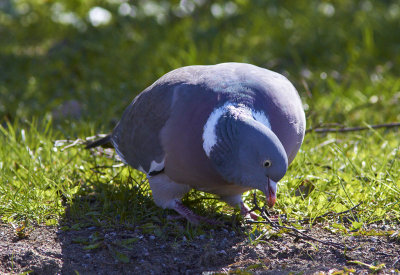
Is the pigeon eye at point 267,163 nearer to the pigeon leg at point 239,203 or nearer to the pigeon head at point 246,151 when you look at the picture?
the pigeon head at point 246,151

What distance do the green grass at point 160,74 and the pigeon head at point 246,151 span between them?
0.58 metres

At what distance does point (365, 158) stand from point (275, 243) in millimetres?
1217

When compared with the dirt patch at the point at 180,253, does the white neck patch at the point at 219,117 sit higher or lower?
higher

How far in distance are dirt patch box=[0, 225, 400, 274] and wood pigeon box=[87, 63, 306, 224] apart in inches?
10.8

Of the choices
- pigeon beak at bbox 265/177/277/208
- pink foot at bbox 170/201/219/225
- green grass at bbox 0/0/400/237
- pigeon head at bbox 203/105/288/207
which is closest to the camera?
pigeon head at bbox 203/105/288/207

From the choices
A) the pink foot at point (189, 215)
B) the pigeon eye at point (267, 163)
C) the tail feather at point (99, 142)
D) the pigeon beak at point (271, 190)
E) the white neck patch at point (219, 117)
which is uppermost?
the white neck patch at point (219, 117)

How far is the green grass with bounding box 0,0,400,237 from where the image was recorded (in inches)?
134

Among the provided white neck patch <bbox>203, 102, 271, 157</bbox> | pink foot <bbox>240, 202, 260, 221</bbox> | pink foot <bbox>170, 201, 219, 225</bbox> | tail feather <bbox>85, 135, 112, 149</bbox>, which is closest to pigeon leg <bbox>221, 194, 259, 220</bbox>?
pink foot <bbox>240, 202, 260, 221</bbox>

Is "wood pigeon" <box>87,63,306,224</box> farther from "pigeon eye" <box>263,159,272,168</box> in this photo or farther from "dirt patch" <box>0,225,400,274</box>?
"dirt patch" <box>0,225,400,274</box>

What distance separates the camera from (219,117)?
2.81 m

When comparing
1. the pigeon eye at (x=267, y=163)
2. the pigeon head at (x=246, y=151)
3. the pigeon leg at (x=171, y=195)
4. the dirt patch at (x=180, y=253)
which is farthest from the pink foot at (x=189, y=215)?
the pigeon eye at (x=267, y=163)

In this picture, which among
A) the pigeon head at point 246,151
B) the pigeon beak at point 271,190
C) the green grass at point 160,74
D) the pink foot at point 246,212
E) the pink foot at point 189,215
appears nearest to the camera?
the pigeon head at point 246,151

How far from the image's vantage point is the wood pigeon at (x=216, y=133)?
2.74 metres

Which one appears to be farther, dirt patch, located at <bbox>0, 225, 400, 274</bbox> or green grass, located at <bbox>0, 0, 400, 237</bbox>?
green grass, located at <bbox>0, 0, 400, 237</bbox>
